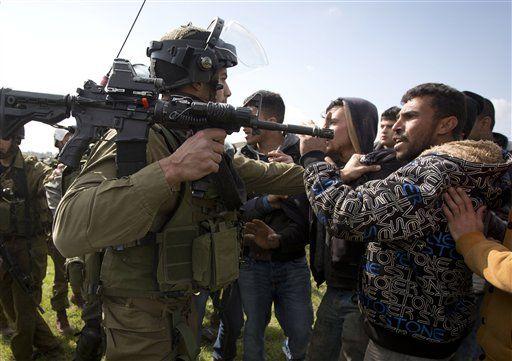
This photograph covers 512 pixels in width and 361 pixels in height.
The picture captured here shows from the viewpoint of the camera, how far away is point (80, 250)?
1.80 metres

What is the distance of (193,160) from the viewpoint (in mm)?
1883

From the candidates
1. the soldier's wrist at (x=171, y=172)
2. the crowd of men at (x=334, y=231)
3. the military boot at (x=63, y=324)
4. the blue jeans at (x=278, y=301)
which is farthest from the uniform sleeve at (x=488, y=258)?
the military boot at (x=63, y=324)

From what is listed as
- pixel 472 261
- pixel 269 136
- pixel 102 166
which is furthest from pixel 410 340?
pixel 269 136

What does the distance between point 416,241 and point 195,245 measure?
4.06 feet

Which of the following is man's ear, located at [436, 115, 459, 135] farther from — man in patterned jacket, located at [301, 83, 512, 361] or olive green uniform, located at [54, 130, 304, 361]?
olive green uniform, located at [54, 130, 304, 361]

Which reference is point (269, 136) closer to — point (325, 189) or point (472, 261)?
point (325, 189)

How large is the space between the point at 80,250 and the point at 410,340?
180 cm

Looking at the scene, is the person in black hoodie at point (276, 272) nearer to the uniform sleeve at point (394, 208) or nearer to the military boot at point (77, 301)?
the uniform sleeve at point (394, 208)

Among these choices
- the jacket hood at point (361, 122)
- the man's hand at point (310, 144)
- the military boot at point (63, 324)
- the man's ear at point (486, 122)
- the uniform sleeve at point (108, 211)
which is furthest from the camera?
the military boot at point (63, 324)

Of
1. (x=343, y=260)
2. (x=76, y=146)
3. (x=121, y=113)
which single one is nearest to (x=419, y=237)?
(x=343, y=260)

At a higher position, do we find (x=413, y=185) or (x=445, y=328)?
(x=413, y=185)

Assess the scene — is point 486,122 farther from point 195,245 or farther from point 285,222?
point 195,245

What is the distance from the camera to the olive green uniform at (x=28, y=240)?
443cm

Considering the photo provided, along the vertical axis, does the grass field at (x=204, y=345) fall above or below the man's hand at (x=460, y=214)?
below
